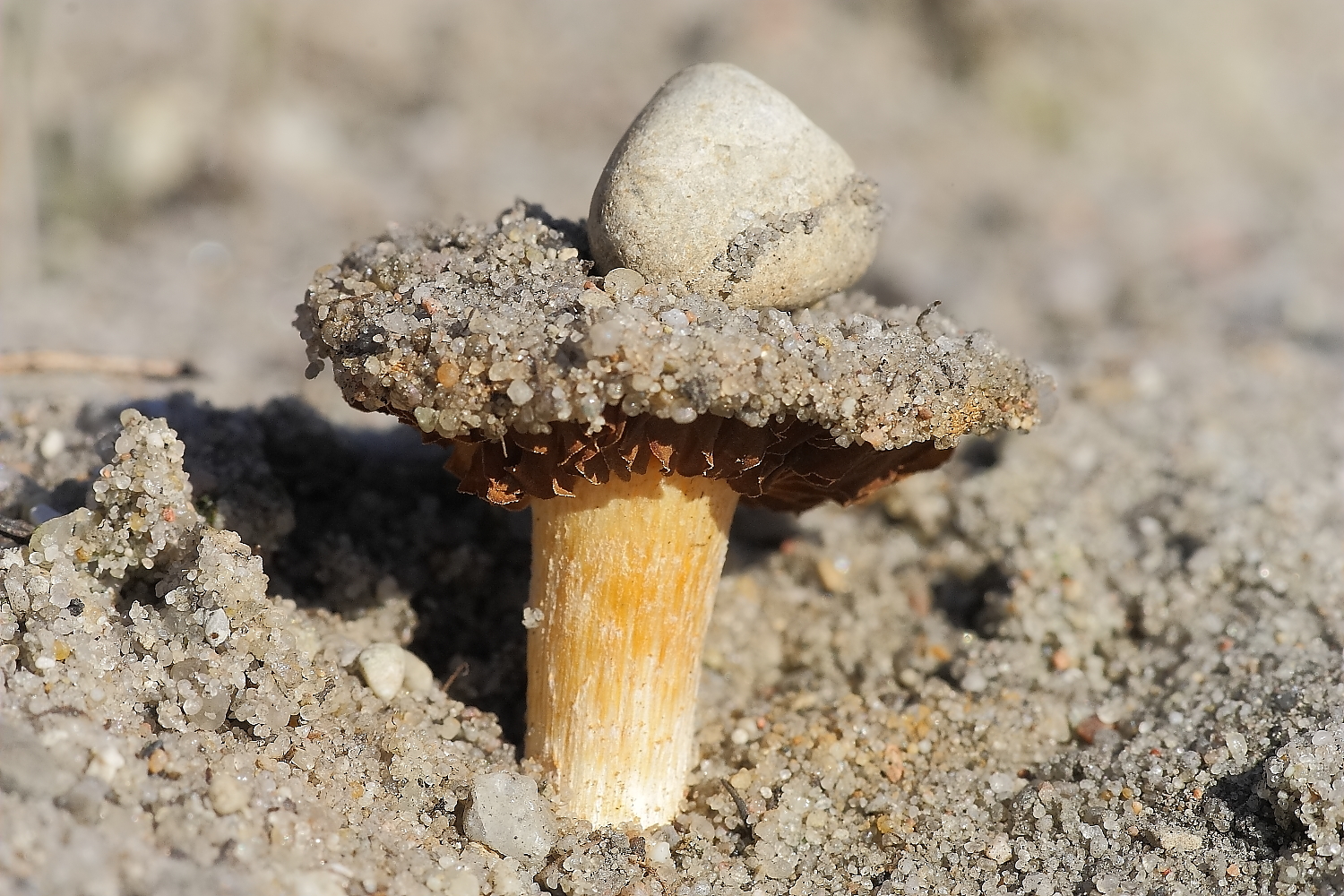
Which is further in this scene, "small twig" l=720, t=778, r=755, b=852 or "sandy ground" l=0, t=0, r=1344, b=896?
"small twig" l=720, t=778, r=755, b=852

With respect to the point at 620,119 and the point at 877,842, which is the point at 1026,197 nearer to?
the point at 620,119

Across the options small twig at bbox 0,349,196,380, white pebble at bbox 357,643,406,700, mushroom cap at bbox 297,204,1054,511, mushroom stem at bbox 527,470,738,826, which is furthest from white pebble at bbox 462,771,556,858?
small twig at bbox 0,349,196,380

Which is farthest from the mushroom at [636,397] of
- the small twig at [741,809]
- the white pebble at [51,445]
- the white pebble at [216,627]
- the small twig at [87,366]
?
the small twig at [87,366]

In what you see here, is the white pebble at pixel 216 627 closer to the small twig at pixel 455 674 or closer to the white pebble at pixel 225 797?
the white pebble at pixel 225 797

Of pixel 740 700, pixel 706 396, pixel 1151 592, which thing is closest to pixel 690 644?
pixel 740 700

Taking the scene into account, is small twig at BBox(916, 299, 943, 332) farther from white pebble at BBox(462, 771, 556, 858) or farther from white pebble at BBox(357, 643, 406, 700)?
white pebble at BBox(357, 643, 406, 700)

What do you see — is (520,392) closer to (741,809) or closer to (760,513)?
(741,809)

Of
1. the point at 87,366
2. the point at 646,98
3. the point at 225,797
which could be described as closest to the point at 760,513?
the point at 225,797
